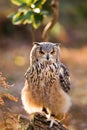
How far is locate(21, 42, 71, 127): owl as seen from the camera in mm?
7238

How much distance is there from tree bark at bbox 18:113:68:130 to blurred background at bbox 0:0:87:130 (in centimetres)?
435

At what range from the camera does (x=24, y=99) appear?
7.58m

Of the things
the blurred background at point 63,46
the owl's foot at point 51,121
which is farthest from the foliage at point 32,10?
the blurred background at point 63,46

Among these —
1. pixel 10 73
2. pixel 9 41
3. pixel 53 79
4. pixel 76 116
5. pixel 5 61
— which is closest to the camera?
pixel 53 79

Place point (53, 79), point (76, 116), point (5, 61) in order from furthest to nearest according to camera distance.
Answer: point (5, 61) → point (76, 116) → point (53, 79)

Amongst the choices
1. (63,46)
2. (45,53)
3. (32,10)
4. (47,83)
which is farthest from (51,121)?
(63,46)

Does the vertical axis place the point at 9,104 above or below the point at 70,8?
below

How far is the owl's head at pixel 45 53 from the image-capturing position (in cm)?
718

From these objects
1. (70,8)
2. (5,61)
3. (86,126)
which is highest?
(70,8)

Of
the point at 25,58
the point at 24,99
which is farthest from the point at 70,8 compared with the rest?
the point at 24,99

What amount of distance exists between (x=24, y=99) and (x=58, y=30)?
10.7 meters

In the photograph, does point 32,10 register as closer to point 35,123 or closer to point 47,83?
point 47,83

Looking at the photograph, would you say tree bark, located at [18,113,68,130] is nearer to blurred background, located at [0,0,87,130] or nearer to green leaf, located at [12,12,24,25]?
green leaf, located at [12,12,24,25]

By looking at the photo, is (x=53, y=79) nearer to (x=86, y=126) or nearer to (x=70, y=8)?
(x=86, y=126)
